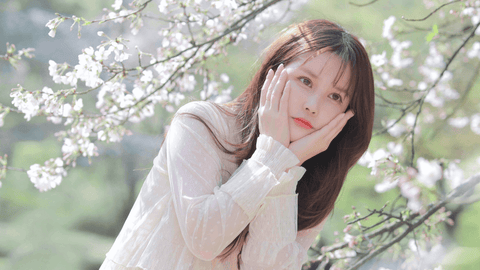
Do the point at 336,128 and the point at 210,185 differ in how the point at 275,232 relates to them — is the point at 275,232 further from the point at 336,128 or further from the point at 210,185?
the point at 336,128

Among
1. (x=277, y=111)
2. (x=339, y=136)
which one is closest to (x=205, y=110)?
(x=277, y=111)

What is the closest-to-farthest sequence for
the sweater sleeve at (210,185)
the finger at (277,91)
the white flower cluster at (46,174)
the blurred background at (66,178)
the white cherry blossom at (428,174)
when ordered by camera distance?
the sweater sleeve at (210,185), the finger at (277,91), the white cherry blossom at (428,174), the white flower cluster at (46,174), the blurred background at (66,178)

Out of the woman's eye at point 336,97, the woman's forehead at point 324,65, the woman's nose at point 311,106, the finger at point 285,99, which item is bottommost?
the woman's eye at point 336,97

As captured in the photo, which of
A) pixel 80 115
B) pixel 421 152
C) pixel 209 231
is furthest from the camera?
pixel 421 152

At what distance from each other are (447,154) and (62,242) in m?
4.51

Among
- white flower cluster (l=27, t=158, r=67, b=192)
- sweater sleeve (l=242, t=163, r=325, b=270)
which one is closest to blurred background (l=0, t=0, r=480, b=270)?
white flower cluster (l=27, t=158, r=67, b=192)

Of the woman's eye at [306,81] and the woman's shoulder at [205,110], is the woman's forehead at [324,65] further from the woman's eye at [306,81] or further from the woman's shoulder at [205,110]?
the woman's shoulder at [205,110]

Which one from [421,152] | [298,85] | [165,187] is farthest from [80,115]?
[421,152]

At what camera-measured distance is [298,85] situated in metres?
0.76

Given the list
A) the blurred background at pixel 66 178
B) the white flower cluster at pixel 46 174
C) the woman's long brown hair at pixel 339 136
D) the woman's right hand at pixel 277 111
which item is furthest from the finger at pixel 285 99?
the blurred background at pixel 66 178

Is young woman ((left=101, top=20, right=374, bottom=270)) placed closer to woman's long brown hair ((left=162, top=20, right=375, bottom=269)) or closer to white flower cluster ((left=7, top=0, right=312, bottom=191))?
woman's long brown hair ((left=162, top=20, right=375, bottom=269))

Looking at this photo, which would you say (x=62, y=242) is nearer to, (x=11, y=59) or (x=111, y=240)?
(x=111, y=240)

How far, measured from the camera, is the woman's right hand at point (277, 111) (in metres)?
0.72

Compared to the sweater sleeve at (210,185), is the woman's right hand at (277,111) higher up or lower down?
higher up
